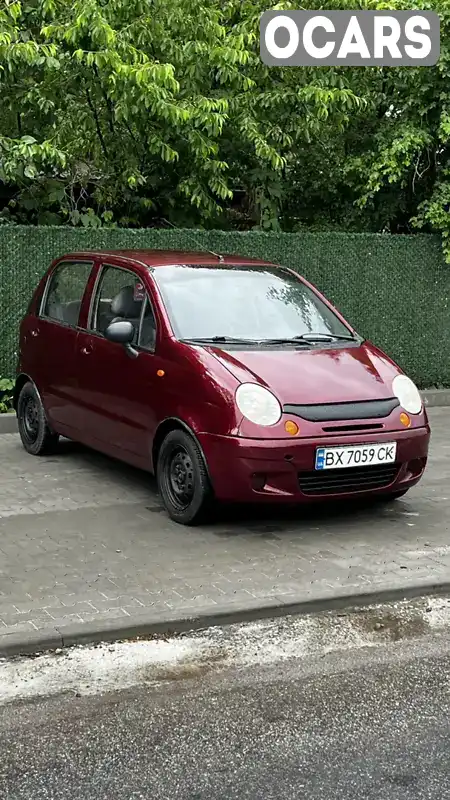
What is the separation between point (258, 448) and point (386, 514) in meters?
1.41

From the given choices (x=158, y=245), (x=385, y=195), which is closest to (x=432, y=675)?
(x=158, y=245)

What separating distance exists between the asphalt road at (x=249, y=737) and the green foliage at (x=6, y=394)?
248 inches

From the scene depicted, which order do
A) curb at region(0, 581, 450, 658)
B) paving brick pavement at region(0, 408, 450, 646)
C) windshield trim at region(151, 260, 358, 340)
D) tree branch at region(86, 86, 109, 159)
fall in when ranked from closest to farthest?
1. curb at region(0, 581, 450, 658)
2. paving brick pavement at region(0, 408, 450, 646)
3. windshield trim at region(151, 260, 358, 340)
4. tree branch at region(86, 86, 109, 159)

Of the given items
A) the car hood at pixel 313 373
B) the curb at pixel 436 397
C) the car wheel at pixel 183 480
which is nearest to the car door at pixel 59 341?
the car wheel at pixel 183 480

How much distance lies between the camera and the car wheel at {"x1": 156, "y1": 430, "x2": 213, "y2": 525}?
635 cm

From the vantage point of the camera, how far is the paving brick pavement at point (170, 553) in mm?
5086

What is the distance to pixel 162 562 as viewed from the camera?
18.8ft

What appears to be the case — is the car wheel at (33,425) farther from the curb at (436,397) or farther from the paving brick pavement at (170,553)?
the curb at (436,397)

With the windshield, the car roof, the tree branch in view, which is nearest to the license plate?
the windshield

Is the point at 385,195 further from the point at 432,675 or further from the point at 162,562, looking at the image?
the point at 432,675

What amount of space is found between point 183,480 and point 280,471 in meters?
0.77

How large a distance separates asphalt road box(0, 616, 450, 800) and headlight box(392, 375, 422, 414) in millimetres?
2510

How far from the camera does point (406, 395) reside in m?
6.75

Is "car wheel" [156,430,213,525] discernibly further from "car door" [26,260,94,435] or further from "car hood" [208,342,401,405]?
"car door" [26,260,94,435]
